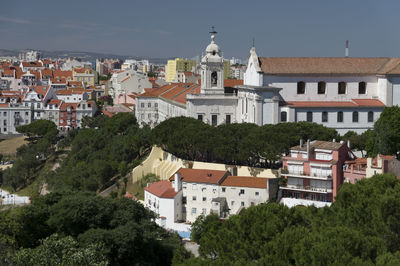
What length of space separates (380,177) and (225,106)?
1048 inches

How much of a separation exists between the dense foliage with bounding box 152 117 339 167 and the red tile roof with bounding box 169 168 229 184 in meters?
2.05

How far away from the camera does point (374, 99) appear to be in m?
51.0

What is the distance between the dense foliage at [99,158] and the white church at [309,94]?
5.14 meters

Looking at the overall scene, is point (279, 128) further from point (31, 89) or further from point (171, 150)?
point (31, 89)

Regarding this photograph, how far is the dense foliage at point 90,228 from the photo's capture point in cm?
2638

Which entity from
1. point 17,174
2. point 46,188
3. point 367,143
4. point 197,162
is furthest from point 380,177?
point 17,174

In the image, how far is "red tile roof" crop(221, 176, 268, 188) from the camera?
1454 inches

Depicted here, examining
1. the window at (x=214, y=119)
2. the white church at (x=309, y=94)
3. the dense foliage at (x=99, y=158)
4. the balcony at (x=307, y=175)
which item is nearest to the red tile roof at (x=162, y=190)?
the balcony at (x=307, y=175)

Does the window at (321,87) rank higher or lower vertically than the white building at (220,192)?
higher

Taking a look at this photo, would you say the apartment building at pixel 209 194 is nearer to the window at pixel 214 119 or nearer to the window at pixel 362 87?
the window at pixel 214 119

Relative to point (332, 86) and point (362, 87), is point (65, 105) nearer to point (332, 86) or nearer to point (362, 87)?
point (332, 86)

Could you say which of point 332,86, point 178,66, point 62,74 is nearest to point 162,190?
point 332,86

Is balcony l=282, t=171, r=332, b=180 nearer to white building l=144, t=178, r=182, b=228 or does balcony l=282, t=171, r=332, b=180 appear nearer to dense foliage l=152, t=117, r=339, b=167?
dense foliage l=152, t=117, r=339, b=167

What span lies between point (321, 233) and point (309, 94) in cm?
2932
